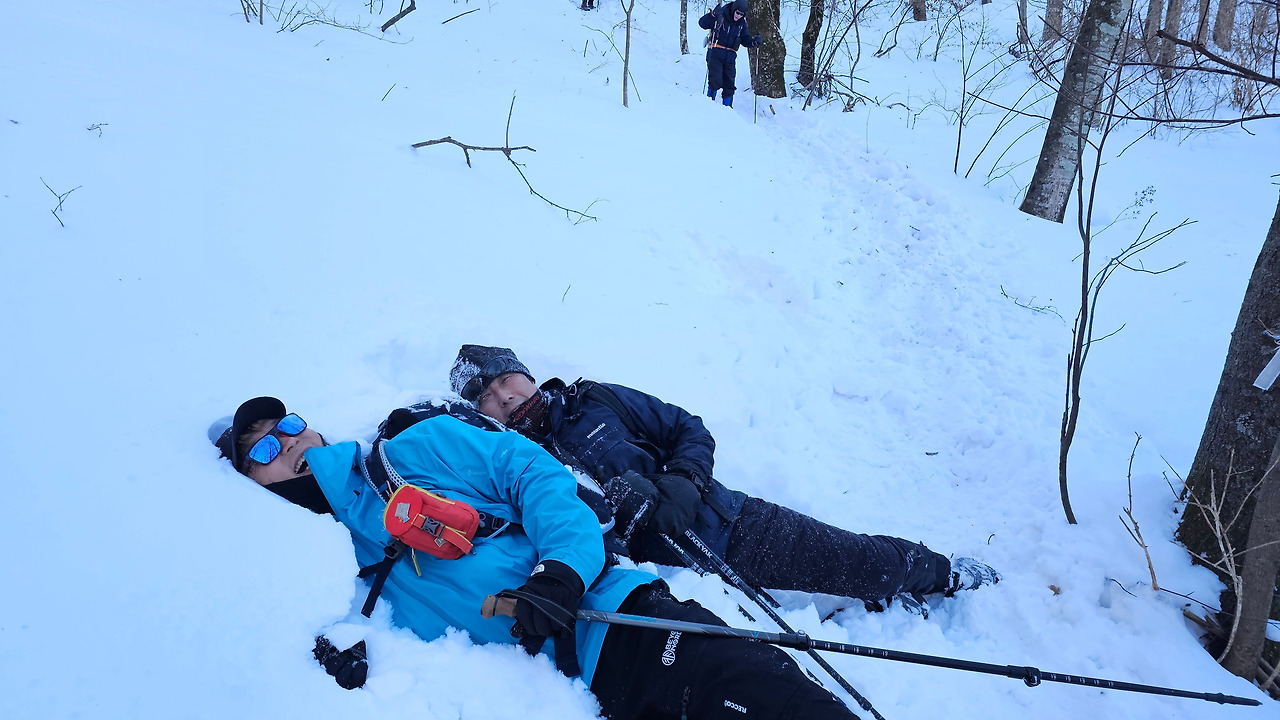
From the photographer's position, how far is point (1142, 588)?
8.29ft

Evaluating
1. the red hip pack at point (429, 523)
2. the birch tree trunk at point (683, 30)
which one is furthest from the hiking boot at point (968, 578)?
the birch tree trunk at point (683, 30)

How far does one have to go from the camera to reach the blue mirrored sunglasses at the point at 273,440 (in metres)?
2.33

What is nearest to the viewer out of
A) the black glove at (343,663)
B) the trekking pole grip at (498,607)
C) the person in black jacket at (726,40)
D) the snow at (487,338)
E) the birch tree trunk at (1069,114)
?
the black glove at (343,663)

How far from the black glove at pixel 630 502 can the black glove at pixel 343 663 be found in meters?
0.99

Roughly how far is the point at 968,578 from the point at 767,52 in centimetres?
866

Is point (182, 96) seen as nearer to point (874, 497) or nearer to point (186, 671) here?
point (186, 671)

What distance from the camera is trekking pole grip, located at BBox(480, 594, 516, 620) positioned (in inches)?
76.7

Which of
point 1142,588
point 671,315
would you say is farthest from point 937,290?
point 1142,588

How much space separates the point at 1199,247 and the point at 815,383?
3488 mm

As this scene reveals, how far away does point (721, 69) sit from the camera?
9062 millimetres

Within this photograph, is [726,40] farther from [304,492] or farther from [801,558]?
[304,492]

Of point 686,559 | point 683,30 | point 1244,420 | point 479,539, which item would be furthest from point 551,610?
point 683,30

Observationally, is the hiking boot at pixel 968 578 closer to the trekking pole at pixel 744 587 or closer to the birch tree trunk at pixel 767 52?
the trekking pole at pixel 744 587

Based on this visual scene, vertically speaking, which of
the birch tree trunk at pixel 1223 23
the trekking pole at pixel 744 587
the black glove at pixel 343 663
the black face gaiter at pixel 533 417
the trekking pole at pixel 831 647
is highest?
the birch tree trunk at pixel 1223 23
